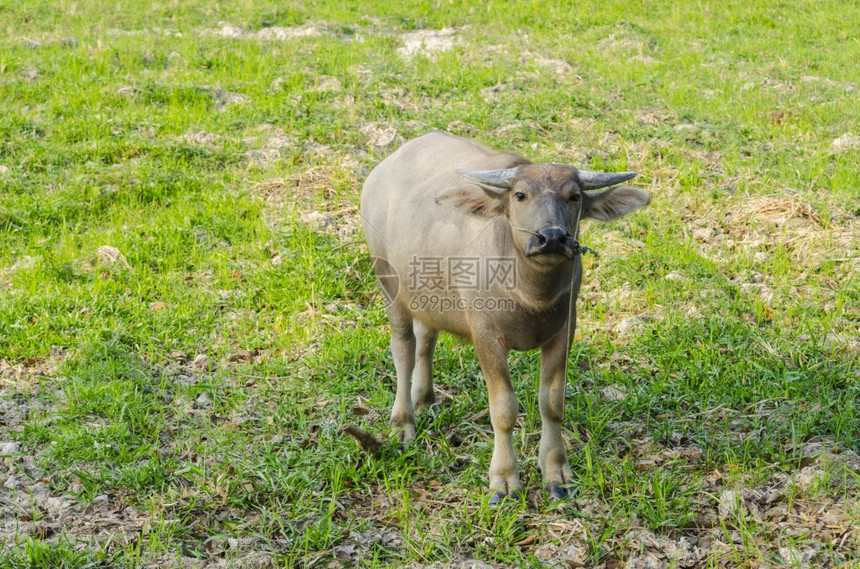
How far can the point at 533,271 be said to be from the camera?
396 cm

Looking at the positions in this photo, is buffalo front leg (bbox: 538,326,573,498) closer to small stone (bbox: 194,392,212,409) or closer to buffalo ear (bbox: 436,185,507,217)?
buffalo ear (bbox: 436,185,507,217)

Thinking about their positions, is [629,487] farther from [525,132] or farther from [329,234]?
[525,132]

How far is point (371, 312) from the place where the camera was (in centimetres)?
618

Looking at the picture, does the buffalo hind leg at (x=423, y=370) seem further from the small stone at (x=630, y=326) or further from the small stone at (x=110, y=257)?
the small stone at (x=110, y=257)

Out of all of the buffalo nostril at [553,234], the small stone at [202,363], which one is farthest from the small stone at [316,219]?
the buffalo nostril at [553,234]

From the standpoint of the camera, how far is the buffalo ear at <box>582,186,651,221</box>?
3.99 metres

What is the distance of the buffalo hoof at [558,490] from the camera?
4277 mm

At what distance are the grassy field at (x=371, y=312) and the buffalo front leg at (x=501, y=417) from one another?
0.14 meters

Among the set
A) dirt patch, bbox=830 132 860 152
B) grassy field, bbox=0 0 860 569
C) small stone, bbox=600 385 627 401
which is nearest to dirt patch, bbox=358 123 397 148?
grassy field, bbox=0 0 860 569

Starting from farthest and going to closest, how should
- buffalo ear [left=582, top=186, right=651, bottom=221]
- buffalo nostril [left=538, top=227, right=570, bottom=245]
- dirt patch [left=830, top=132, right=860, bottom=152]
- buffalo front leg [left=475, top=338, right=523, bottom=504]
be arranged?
dirt patch [left=830, top=132, right=860, bottom=152] → buffalo front leg [left=475, top=338, right=523, bottom=504] → buffalo ear [left=582, top=186, right=651, bottom=221] → buffalo nostril [left=538, top=227, right=570, bottom=245]

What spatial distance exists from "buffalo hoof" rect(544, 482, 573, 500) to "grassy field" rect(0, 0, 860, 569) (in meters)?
0.07

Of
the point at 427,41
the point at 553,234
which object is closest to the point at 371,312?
Answer: the point at 553,234

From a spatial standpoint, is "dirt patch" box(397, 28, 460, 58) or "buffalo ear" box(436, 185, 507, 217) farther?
"dirt patch" box(397, 28, 460, 58)

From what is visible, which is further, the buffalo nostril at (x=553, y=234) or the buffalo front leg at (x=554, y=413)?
the buffalo front leg at (x=554, y=413)
